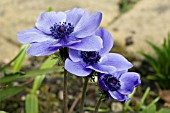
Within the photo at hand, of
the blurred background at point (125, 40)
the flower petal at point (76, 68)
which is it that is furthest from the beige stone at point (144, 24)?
the flower petal at point (76, 68)

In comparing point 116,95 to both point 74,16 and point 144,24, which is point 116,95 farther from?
point 144,24

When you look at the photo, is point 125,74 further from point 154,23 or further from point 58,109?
point 154,23

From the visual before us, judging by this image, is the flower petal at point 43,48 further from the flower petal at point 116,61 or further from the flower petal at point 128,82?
the flower petal at point 128,82

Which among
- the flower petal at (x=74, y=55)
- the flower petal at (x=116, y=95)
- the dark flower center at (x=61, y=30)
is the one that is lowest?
the flower petal at (x=116, y=95)

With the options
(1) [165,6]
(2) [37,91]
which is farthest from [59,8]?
(2) [37,91]

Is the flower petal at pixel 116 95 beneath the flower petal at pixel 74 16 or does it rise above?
beneath

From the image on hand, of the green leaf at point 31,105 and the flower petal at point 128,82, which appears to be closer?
the flower petal at point 128,82
